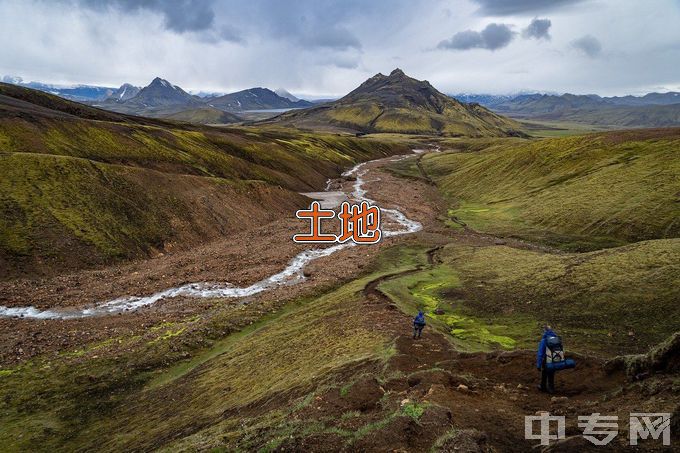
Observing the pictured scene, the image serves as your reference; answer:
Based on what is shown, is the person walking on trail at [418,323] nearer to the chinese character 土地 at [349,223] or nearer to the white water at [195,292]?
the white water at [195,292]

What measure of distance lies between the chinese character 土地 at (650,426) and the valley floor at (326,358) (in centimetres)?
42

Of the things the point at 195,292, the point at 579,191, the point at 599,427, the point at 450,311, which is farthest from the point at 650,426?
the point at 579,191

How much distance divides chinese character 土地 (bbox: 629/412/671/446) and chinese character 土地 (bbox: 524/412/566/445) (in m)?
2.18

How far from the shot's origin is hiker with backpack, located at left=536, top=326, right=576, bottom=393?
19.0 metres

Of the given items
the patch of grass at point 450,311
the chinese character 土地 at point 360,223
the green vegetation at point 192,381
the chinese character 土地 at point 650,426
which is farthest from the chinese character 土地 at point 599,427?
the chinese character 土地 at point 360,223

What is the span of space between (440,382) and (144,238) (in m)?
56.9

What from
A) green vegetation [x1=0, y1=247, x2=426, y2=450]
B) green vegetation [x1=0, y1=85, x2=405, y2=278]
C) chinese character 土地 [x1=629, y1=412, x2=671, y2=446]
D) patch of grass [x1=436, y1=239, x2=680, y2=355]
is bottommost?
green vegetation [x1=0, y1=247, x2=426, y2=450]

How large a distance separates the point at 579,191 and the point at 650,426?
7812 centimetres

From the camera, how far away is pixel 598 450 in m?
12.6

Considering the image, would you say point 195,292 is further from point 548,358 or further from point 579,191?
point 579,191

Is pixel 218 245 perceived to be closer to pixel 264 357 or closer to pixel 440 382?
pixel 264 357

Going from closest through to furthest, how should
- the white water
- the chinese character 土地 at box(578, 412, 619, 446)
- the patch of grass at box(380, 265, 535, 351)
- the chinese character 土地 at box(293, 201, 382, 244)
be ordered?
the chinese character 土地 at box(578, 412, 619, 446) < the patch of grass at box(380, 265, 535, 351) < the white water < the chinese character 土地 at box(293, 201, 382, 244)

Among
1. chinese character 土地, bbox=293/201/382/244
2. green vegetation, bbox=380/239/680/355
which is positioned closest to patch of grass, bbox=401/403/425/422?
green vegetation, bbox=380/239/680/355

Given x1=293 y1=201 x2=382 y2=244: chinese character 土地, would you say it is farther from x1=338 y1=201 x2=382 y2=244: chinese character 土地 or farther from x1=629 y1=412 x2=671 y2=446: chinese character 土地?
x1=629 y1=412 x2=671 y2=446: chinese character 土地
